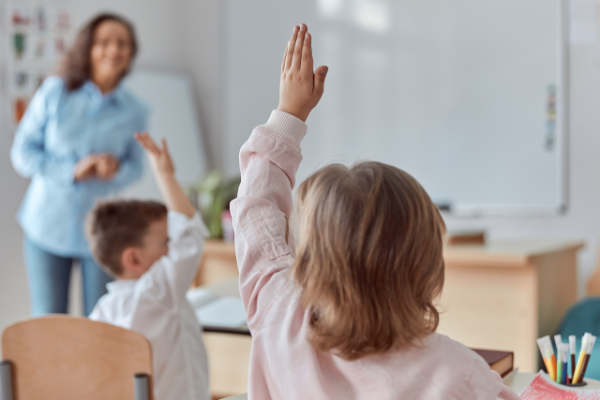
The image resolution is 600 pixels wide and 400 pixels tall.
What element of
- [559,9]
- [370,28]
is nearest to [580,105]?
[559,9]

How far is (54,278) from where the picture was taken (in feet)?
7.96

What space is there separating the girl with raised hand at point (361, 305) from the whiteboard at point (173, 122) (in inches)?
126

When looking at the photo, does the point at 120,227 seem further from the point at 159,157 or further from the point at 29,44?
the point at 29,44

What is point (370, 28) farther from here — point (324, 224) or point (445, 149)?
A: point (324, 224)

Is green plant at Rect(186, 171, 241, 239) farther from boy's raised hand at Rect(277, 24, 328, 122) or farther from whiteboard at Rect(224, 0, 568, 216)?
boy's raised hand at Rect(277, 24, 328, 122)

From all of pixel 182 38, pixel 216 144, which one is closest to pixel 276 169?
pixel 216 144

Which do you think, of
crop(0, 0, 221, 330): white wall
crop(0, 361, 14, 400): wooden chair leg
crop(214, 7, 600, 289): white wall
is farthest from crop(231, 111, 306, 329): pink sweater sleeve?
crop(0, 0, 221, 330): white wall

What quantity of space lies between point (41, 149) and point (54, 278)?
19.8 inches

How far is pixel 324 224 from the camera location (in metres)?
0.68

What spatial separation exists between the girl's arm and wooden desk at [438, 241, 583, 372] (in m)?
1.48

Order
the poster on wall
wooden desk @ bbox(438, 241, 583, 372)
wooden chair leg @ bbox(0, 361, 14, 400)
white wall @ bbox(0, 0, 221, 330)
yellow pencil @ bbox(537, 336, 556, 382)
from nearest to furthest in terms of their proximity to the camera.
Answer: yellow pencil @ bbox(537, 336, 556, 382), wooden chair leg @ bbox(0, 361, 14, 400), wooden desk @ bbox(438, 241, 583, 372), the poster on wall, white wall @ bbox(0, 0, 221, 330)

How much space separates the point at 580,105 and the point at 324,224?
266 centimetres

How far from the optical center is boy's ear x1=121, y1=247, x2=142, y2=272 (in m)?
1.60

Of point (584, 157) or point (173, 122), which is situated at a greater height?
point (173, 122)
